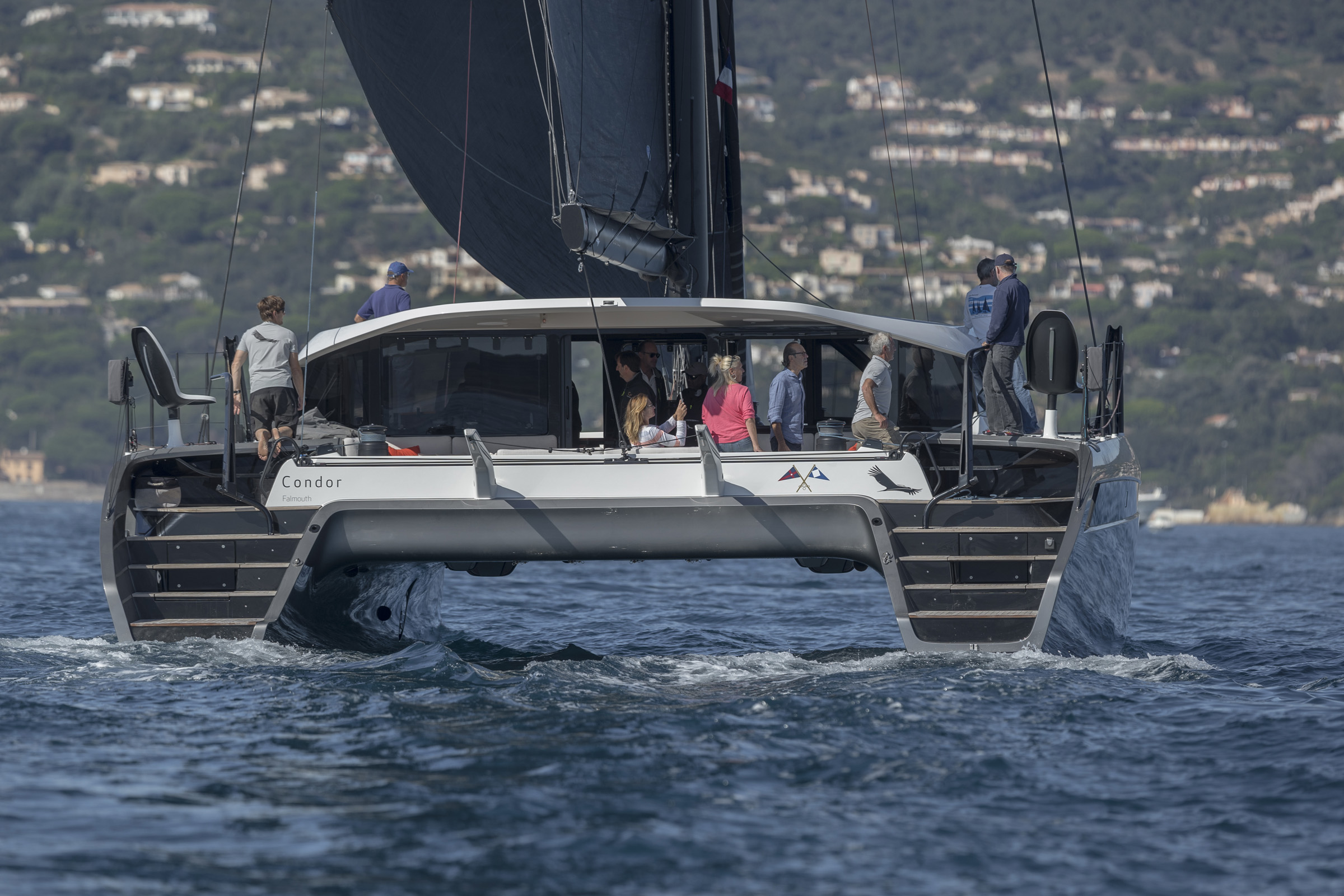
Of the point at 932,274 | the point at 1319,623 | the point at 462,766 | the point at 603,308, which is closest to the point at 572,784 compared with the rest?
the point at 462,766

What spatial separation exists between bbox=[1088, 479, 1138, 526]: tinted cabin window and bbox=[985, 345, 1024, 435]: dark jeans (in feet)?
1.92

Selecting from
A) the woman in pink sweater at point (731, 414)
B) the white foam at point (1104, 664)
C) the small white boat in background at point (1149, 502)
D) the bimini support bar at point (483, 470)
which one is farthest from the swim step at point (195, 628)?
the small white boat in background at point (1149, 502)

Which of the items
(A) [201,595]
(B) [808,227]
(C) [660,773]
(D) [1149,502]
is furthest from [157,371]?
(B) [808,227]

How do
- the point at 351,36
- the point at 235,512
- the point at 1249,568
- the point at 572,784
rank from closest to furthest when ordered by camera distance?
the point at 572,784 → the point at 235,512 → the point at 351,36 → the point at 1249,568

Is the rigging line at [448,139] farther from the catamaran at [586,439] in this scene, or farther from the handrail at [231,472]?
the handrail at [231,472]

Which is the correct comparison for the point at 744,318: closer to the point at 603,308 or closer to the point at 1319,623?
the point at 603,308

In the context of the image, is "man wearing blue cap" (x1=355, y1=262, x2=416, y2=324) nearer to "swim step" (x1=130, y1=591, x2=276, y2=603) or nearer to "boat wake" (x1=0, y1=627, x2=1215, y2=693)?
"boat wake" (x1=0, y1=627, x2=1215, y2=693)

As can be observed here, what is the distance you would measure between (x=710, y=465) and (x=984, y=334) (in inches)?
134

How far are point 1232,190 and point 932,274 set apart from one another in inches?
1922

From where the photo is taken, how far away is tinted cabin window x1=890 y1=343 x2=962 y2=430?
10133mm

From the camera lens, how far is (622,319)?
9.48 m

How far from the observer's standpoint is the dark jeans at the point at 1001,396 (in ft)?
30.5

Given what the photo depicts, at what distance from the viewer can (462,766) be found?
19.9 ft

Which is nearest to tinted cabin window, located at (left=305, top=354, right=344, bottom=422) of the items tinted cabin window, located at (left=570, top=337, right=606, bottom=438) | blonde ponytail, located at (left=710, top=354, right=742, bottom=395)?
tinted cabin window, located at (left=570, top=337, right=606, bottom=438)
